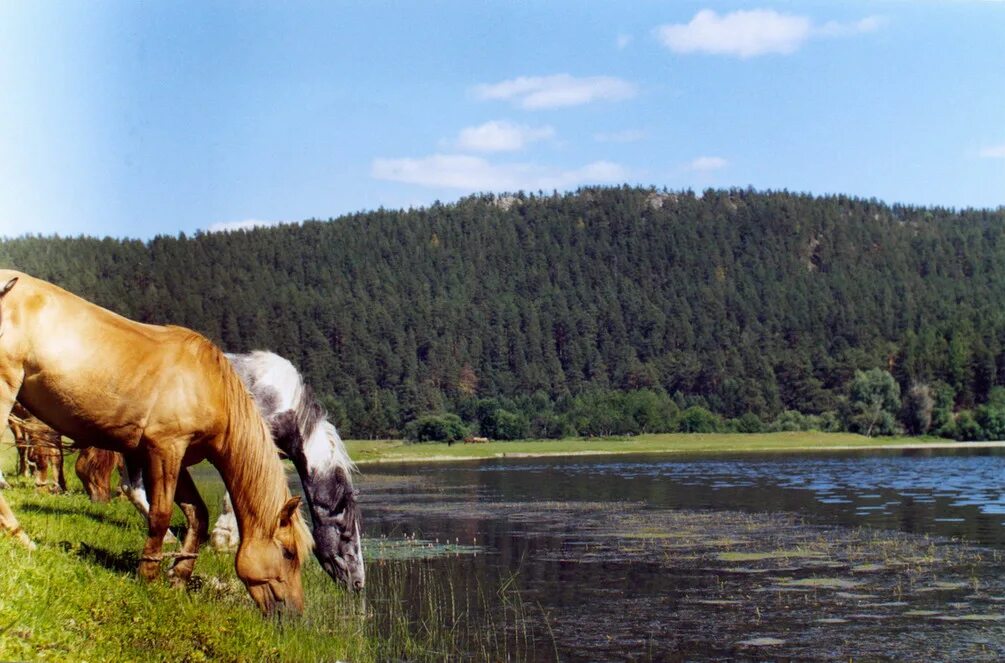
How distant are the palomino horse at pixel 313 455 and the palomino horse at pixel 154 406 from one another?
222 centimetres

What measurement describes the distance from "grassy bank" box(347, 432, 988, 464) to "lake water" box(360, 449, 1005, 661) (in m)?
59.7

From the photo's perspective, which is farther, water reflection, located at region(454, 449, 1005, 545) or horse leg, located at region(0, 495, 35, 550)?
water reflection, located at region(454, 449, 1005, 545)

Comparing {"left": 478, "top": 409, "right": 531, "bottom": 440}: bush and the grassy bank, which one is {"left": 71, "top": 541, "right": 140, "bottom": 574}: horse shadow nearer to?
the grassy bank

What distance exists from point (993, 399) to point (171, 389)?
134 meters

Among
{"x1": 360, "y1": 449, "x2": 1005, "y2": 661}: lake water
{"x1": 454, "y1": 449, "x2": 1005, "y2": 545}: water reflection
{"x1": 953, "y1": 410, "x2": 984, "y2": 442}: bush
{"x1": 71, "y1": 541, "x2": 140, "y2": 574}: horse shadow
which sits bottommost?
{"x1": 953, "y1": 410, "x2": 984, "y2": 442}: bush

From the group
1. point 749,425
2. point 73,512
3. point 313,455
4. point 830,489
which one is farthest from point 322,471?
point 749,425

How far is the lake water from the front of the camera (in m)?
13.9

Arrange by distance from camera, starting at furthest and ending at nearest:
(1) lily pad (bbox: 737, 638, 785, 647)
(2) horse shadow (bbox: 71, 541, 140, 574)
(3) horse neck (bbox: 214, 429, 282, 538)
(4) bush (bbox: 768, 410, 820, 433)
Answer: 1. (4) bush (bbox: 768, 410, 820, 433)
2. (1) lily pad (bbox: 737, 638, 785, 647)
3. (2) horse shadow (bbox: 71, 541, 140, 574)
4. (3) horse neck (bbox: 214, 429, 282, 538)

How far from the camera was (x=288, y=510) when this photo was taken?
9.59 metres

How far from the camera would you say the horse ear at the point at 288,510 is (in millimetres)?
9508

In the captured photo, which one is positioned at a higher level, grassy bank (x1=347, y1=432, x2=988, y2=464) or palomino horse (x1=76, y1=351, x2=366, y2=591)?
palomino horse (x1=76, y1=351, x2=366, y2=591)

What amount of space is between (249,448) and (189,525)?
4.28 ft

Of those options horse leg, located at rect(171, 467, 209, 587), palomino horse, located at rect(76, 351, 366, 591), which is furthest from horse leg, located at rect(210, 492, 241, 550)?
horse leg, located at rect(171, 467, 209, 587)

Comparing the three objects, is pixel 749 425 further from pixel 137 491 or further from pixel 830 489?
pixel 137 491
